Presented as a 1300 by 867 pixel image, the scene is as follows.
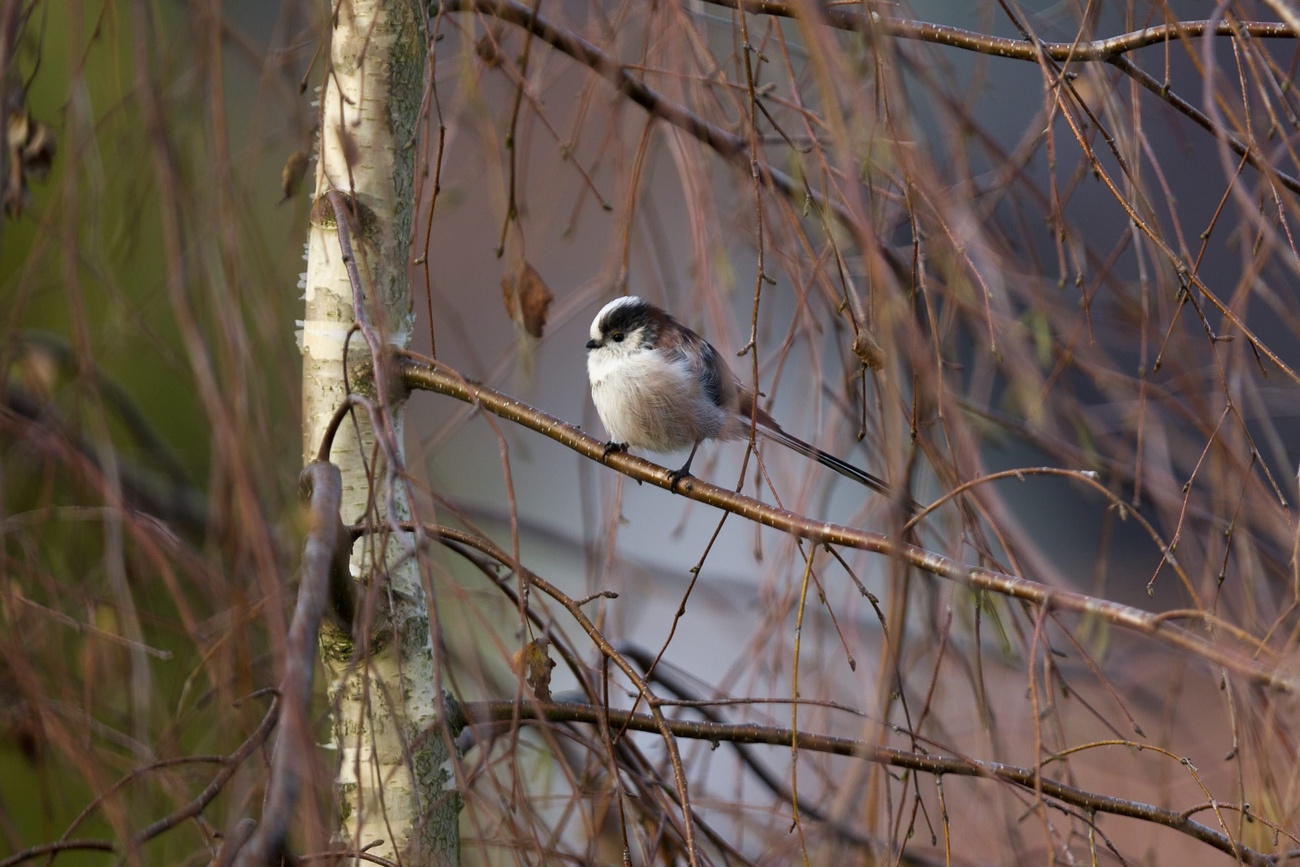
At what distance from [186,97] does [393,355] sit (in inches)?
18.2

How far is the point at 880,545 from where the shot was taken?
1.36m

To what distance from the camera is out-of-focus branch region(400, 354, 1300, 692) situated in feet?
3.41

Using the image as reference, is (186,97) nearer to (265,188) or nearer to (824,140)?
(824,140)

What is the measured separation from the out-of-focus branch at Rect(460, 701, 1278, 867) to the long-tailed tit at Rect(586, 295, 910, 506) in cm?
115

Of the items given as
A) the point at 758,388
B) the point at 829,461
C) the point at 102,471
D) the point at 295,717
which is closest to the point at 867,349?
the point at 758,388

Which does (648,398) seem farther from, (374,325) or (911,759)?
(911,759)

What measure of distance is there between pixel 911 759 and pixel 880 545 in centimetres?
28

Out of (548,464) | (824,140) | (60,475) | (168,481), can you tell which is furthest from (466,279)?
(824,140)

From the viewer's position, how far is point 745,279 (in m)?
4.78

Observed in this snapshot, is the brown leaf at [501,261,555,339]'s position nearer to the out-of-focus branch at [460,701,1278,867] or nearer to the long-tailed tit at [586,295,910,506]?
the out-of-focus branch at [460,701,1278,867]

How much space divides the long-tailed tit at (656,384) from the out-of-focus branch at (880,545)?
2.57ft

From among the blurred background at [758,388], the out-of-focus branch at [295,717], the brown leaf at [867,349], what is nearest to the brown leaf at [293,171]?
the blurred background at [758,388]

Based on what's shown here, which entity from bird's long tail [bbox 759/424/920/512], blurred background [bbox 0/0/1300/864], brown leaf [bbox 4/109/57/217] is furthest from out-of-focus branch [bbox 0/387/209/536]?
bird's long tail [bbox 759/424/920/512]

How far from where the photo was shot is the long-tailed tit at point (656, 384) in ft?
9.11
